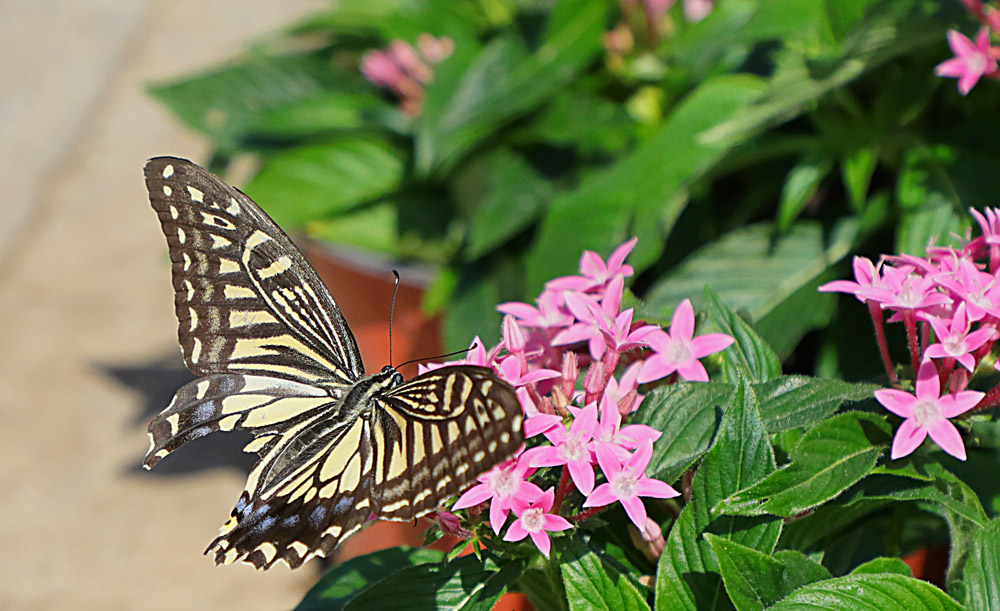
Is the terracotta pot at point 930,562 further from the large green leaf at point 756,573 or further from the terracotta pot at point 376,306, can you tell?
the terracotta pot at point 376,306

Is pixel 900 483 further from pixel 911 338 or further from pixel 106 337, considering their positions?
pixel 106 337

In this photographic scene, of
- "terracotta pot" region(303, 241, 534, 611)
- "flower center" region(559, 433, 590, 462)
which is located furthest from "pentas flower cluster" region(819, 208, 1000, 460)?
"terracotta pot" region(303, 241, 534, 611)

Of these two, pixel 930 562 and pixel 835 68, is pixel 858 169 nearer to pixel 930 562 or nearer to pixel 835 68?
pixel 835 68

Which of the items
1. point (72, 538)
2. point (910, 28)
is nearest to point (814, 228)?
point (910, 28)

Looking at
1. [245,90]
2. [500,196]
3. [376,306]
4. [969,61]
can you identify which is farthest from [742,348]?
[245,90]

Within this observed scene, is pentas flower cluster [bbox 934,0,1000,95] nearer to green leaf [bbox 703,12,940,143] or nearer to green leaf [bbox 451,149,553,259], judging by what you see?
green leaf [bbox 703,12,940,143]

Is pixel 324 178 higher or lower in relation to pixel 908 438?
higher
